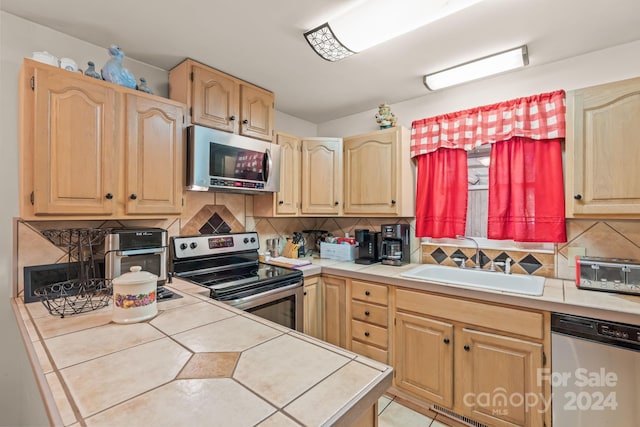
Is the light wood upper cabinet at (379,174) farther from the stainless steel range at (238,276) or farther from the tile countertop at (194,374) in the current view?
the tile countertop at (194,374)

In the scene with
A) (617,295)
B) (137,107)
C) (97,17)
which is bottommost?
(617,295)

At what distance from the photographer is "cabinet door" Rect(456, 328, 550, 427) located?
158 centimetres

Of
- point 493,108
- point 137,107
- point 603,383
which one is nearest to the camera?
point 603,383

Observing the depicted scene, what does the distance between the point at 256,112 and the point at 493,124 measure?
72.3 inches

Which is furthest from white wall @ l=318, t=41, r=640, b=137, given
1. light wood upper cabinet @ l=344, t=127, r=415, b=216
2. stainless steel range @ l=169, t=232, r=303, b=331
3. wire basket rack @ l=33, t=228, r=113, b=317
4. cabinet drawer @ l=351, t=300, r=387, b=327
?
wire basket rack @ l=33, t=228, r=113, b=317

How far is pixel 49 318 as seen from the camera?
3.73ft

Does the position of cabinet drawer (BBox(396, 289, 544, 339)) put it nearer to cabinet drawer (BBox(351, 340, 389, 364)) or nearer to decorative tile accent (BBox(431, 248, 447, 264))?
cabinet drawer (BBox(351, 340, 389, 364))

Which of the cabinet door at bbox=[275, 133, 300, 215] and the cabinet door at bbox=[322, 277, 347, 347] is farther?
the cabinet door at bbox=[275, 133, 300, 215]

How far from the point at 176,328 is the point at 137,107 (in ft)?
4.20

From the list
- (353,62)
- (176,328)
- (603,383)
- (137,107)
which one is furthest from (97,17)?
(603,383)

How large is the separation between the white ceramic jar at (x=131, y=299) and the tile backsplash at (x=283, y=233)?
0.83 metres

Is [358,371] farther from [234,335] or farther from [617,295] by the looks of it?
[617,295]

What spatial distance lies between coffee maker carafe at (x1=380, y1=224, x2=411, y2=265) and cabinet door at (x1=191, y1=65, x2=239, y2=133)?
1.52 meters

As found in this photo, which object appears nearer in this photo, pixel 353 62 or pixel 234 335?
pixel 234 335
